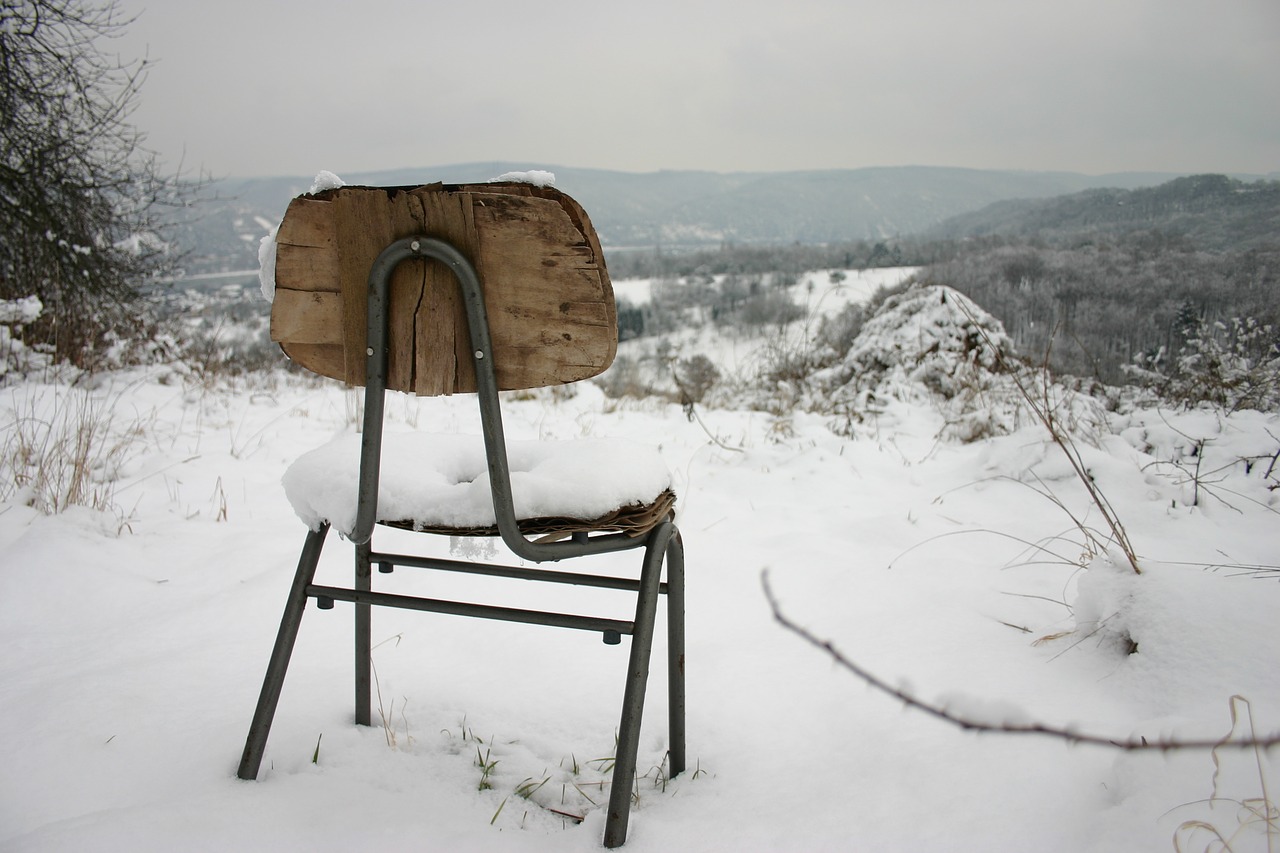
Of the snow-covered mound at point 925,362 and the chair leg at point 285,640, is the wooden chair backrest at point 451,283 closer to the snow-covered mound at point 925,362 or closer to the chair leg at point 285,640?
the chair leg at point 285,640

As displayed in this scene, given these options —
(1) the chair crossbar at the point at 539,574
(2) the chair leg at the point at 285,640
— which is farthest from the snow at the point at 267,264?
(1) the chair crossbar at the point at 539,574

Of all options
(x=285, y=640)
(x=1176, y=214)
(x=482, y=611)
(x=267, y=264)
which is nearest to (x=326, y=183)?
(x=267, y=264)

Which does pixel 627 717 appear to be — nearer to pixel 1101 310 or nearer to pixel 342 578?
pixel 342 578

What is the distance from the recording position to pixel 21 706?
169 centimetres

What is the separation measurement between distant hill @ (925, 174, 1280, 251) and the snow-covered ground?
2608 millimetres

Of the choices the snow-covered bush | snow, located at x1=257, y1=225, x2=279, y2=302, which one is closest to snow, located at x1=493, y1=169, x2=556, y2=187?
snow, located at x1=257, y1=225, x2=279, y2=302

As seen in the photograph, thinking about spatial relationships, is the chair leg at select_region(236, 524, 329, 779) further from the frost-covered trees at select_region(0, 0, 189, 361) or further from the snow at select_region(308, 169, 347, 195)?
the frost-covered trees at select_region(0, 0, 189, 361)

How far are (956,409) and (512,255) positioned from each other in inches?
191

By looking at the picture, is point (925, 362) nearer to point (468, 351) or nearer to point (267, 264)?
point (468, 351)

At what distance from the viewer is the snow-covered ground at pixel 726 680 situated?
4.27ft

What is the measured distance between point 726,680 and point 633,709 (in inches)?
32.2

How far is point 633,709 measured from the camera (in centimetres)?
125

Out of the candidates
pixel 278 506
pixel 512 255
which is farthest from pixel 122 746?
pixel 278 506

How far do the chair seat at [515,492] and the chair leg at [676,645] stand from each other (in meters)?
0.12
